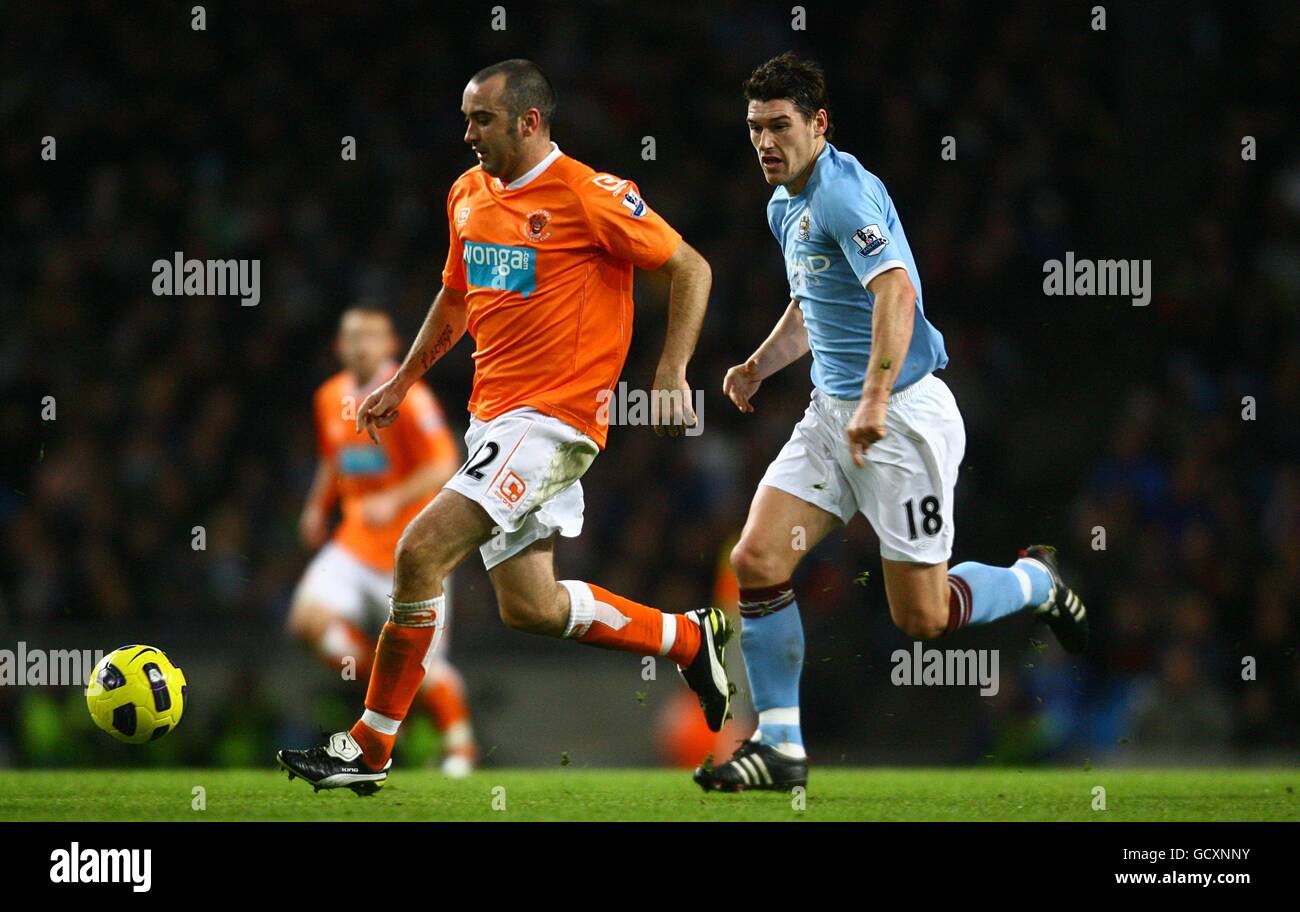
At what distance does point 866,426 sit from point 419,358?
1686 mm

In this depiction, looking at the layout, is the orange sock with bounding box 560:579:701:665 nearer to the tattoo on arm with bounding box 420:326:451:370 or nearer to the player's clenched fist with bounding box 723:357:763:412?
the player's clenched fist with bounding box 723:357:763:412

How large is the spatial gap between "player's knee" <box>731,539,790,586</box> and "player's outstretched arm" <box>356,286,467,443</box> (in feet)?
4.07

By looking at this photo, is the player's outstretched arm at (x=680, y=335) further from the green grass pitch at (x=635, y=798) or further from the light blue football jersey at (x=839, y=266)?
the green grass pitch at (x=635, y=798)

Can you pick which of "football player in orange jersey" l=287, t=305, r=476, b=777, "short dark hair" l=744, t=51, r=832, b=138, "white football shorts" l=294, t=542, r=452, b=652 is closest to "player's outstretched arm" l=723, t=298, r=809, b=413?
"short dark hair" l=744, t=51, r=832, b=138

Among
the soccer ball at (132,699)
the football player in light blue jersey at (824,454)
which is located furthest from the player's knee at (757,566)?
the soccer ball at (132,699)

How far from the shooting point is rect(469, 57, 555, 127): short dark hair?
5.40 meters

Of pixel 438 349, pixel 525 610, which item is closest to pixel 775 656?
pixel 525 610

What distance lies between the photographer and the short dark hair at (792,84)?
5441 mm

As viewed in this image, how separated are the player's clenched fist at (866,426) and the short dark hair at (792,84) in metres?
1.04

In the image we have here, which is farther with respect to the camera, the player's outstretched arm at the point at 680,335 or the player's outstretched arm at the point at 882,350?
the player's outstretched arm at the point at 680,335
